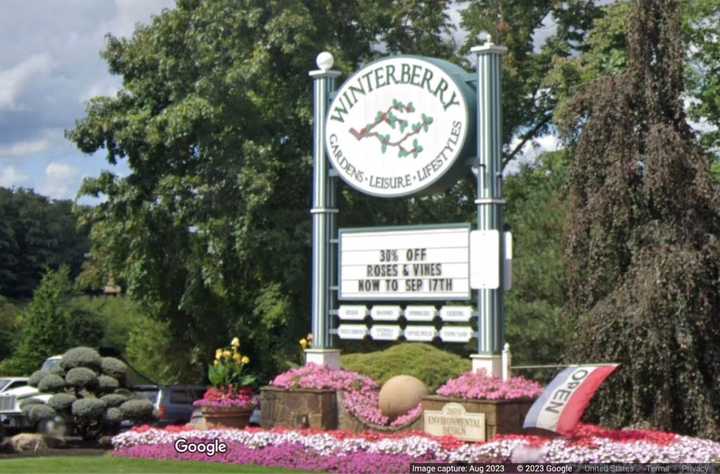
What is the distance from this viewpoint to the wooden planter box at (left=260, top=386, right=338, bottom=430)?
56.2 feet

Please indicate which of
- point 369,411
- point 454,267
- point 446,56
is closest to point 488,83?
point 454,267

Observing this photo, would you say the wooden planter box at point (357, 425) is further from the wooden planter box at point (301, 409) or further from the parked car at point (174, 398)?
the parked car at point (174, 398)

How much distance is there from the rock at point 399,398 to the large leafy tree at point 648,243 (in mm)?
3295

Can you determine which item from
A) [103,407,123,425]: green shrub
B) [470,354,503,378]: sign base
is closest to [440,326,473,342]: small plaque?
[470,354,503,378]: sign base

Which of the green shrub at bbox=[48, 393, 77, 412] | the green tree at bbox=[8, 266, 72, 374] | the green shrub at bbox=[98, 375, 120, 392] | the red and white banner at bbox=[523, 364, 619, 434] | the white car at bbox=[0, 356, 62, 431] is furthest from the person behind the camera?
the green tree at bbox=[8, 266, 72, 374]

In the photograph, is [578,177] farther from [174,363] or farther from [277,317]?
[174,363]

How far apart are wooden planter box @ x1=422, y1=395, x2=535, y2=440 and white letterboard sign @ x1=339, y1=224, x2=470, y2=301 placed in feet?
6.25

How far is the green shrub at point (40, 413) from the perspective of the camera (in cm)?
2186

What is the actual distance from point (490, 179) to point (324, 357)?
430 cm

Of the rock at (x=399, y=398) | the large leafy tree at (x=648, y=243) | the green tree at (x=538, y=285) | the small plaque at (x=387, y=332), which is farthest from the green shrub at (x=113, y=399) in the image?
the large leafy tree at (x=648, y=243)

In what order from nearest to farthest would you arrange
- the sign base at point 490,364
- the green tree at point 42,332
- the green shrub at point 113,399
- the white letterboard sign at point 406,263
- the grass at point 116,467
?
the grass at point 116,467 < the sign base at point 490,364 < the white letterboard sign at point 406,263 < the green shrub at point 113,399 < the green tree at point 42,332

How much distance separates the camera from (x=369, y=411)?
16.8 m

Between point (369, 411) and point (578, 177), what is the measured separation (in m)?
5.73

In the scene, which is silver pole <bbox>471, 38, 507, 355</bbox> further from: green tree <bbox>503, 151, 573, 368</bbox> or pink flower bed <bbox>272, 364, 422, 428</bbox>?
green tree <bbox>503, 151, 573, 368</bbox>
